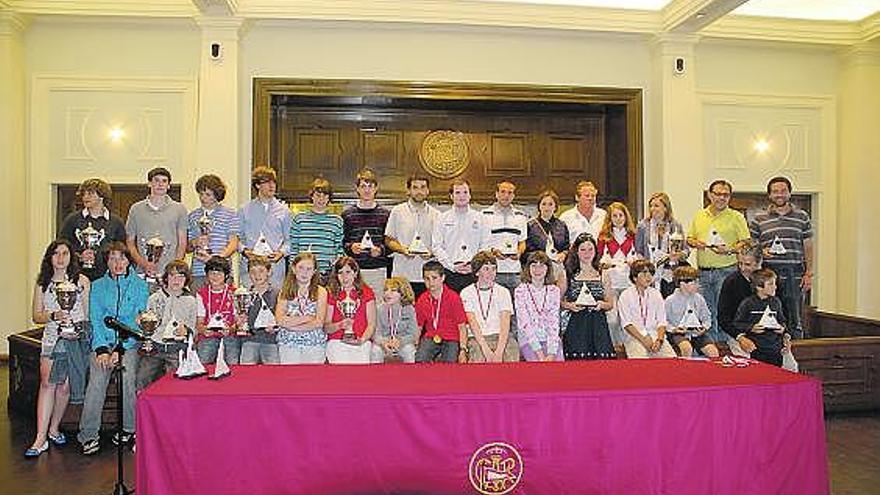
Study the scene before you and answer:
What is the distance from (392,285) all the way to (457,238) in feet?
Result: 3.65

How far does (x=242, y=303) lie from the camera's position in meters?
5.29

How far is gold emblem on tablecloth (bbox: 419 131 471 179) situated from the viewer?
1029 centimetres

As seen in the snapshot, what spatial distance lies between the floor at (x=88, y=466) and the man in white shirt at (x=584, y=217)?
2649 millimetres

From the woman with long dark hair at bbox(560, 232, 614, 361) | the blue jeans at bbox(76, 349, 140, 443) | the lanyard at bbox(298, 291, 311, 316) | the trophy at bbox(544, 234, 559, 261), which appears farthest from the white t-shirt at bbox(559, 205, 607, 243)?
the blue jeans at bbox(76, 349, 140, 443)

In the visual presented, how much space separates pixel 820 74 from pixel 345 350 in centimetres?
842

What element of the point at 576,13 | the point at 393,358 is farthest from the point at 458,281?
the point at 576,13

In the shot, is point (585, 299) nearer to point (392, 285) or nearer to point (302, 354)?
point (392, 285)

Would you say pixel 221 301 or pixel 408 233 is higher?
pixel 408 233

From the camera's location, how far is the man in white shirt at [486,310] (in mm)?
5848

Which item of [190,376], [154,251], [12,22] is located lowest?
[190,376]

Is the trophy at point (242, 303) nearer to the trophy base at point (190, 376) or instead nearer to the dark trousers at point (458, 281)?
the trophy base at point (190, 376)

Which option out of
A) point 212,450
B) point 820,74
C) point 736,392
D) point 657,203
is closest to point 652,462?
point 736,392

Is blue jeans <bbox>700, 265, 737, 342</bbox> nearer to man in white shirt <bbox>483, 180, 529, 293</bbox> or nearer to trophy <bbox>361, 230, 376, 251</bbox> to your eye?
man in white shirt <bbox>483, 180, 529, 293</bbox>

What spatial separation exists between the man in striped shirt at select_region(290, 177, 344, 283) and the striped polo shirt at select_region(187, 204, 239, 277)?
52 centimetres
